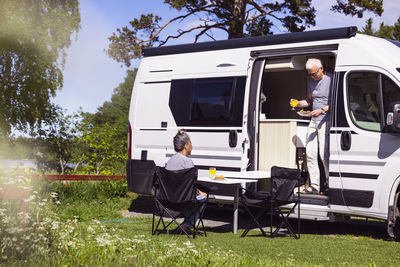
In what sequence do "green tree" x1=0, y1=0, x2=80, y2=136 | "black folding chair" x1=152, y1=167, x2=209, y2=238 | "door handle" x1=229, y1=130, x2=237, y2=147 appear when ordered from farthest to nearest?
1. "green tree" x1=0, y1=0, x2=80, y2=136
2. "door handle" x1=229, y1=130, x2=237, y2=147
3. "black folding chair" x1=152, y1=167, x2=209, y2=238

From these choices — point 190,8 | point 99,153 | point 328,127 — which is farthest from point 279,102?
point 190,8

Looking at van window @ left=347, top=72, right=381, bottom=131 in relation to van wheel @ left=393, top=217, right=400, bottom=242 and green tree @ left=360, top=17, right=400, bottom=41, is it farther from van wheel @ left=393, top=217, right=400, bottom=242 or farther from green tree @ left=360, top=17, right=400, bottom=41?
green tree @ left=360, top=17, right=400, bottom=41

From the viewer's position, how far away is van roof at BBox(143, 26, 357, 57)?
7602mm

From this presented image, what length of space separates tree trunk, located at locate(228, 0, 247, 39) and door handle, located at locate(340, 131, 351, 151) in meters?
11.0

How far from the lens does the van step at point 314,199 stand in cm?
764

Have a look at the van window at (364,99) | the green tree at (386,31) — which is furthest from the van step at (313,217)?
the green tree at (386,31)

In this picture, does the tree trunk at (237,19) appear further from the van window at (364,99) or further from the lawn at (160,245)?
the van window at (364,99)

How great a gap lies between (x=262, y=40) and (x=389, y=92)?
219cm

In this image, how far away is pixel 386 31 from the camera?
1059 inches

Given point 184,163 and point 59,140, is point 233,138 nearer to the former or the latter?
point 184,163

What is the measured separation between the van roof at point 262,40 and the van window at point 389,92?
85cm

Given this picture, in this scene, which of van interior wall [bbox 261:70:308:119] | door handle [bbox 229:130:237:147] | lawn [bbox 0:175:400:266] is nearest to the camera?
lawn [bbox 0:175:400:266]

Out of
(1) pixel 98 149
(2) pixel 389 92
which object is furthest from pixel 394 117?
(1) pixel 98 149

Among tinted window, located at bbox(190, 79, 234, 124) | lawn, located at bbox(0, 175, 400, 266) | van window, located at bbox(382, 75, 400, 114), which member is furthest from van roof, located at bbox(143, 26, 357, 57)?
lawn, located at bbox(0, 175, 400, 266)
